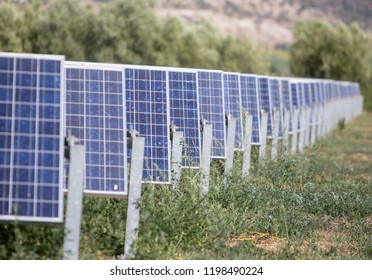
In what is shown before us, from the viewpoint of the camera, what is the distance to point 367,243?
12906mm

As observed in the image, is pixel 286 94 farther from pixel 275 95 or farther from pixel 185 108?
pixel 185 108

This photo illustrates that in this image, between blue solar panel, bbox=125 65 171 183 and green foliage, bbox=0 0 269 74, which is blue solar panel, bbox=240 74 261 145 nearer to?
blue solar panel, bbox=125 65 171 183

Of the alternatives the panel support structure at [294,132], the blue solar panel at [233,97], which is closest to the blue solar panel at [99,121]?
the blue solar panel at [233,97]

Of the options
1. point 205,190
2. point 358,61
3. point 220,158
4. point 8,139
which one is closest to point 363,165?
point 220,158

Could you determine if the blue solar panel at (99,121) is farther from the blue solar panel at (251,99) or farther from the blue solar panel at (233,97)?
the blue solar panel at (251,99)

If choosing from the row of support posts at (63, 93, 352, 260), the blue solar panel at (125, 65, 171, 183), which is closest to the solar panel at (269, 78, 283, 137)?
the row of support posts at (63, 93, 352, 260)

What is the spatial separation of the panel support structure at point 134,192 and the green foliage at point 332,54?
78.9 meters

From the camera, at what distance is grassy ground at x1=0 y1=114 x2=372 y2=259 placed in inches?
428

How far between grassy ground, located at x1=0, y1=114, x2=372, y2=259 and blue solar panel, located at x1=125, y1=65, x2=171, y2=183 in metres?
0.32

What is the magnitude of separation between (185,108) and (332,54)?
77.4m

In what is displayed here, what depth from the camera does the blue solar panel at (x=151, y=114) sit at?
1320cm

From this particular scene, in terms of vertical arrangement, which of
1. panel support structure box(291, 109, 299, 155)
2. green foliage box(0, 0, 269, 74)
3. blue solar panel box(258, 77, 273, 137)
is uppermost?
green foliage box(0, 0, 269, 74)

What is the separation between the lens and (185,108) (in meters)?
15.6

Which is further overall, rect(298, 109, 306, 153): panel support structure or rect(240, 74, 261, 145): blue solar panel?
rect(298, 109, 306, 153): panel support structure
